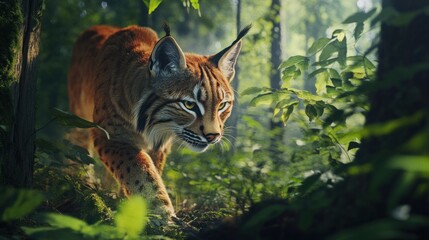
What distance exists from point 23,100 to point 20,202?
1575mm

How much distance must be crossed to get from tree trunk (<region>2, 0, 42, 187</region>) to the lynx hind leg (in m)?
1.39

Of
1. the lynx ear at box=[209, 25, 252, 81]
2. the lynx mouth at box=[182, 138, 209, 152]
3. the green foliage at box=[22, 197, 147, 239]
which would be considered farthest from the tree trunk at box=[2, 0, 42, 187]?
the lynx ear at box=[209, 25, 252, 81]

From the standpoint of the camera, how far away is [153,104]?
6.00 m

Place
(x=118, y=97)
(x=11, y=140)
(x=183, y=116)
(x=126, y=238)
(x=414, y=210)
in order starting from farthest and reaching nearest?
1. (x=118, y=97)
2. (x=183, y=116)
3. (x=11, y=140)
4. (x=126, y=238)
5. (x=414, y=210)

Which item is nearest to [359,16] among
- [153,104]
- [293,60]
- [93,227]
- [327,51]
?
[327,51]

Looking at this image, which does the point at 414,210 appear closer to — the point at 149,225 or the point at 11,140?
the point at 149,225

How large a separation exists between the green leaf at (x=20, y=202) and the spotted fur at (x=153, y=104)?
250cm

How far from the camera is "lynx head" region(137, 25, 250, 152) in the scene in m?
5.66

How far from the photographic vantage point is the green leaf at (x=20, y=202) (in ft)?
7.99

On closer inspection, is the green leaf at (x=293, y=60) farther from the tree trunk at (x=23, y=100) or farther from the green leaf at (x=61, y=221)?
the green leaf at (x=61, y=221)

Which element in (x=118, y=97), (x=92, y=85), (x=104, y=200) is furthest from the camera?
(x=92, y=85)

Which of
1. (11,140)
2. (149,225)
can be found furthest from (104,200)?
(11,140)

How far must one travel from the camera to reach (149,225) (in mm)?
3963

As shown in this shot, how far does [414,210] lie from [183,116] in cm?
365
